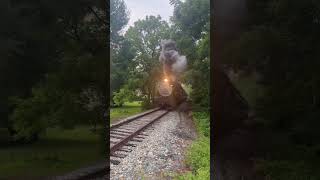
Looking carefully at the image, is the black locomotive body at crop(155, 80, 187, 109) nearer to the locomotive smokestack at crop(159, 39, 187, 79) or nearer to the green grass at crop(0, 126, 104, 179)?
the locomotive smokestack at crop(159, 39, 187, 79)

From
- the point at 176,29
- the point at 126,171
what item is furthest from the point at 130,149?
the point at 176,29

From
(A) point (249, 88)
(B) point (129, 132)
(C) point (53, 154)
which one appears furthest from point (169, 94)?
(C) point (53, 154)

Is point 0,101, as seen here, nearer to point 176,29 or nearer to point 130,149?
point 130,149

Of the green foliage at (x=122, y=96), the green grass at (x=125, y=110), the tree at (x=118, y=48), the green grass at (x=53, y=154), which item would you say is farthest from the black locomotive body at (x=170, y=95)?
the green grass at (x=53, y=154)

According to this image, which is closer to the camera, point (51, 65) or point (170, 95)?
point (51, 65)

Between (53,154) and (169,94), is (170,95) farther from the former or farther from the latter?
→ (53,154)

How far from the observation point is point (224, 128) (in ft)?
18.7

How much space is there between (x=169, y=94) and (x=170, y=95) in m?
0.02

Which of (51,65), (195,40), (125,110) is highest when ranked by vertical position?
(195,40)

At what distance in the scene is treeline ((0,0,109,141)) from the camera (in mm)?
5262

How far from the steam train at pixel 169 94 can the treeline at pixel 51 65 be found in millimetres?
730

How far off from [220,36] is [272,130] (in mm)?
1322

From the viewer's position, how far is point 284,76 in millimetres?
5562

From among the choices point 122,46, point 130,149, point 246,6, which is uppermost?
point 246,6
